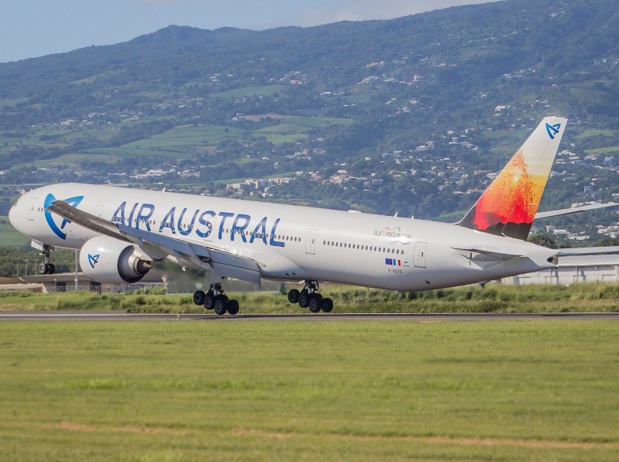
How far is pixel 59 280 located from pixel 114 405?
90.8 m

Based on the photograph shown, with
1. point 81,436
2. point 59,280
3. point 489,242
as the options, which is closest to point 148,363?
point 81,436

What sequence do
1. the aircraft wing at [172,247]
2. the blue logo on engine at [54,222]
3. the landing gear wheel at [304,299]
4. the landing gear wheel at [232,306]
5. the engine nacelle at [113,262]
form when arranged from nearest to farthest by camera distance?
the aircraft wing at [172,247] → the engine nacelle at [113,262] → the landing gear wheel at [232,306] → the landing gear wheel at [304,299] → the blue logo on engine at [54,222]

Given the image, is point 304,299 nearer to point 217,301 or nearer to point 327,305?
point 327,305

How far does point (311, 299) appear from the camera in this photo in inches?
2098

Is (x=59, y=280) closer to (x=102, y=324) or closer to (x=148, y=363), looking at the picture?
(x=102, y=324)

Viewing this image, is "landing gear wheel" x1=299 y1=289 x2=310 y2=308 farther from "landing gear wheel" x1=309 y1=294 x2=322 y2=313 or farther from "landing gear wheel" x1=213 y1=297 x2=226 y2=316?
"landing gear wheel" x1=213 y1=297 x2=226 y2=316

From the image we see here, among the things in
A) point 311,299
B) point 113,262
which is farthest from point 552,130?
point 113,262

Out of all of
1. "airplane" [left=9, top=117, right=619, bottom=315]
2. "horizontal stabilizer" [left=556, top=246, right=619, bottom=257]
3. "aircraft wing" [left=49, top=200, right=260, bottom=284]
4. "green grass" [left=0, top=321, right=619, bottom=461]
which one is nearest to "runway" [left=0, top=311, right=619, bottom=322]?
"airplane" [left=9, top=117, right=619, bottom=315]

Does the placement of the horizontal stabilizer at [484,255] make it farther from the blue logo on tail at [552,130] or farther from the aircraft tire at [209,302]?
the aircraft tire at [209,302]

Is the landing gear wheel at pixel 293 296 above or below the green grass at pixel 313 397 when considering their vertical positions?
above

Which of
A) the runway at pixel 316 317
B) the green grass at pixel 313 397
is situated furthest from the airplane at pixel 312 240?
the green grass at pixel 313 397

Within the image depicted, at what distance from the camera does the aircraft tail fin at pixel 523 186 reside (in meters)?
45.2

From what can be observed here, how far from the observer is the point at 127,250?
50688 millimetres

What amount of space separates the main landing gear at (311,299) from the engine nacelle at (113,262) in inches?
256
